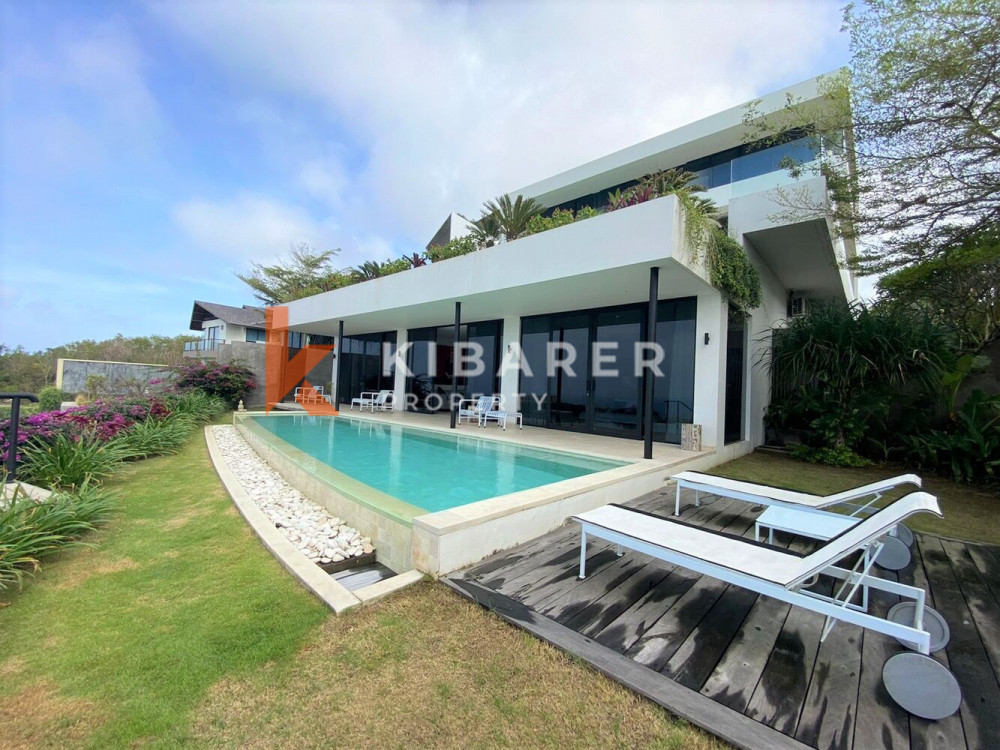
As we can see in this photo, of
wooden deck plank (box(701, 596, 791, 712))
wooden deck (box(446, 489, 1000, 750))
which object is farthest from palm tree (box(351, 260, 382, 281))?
wooden deck plank (box(701, 596, 791, 712))

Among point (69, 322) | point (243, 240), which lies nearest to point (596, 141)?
point (243, 240)

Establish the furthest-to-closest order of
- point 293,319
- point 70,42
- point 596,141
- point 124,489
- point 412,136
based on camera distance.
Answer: point 596,141
point 293,319
point 412,136
point 70,42
point 124,489

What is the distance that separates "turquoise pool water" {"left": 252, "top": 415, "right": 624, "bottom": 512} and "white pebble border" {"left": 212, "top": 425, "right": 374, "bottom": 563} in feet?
1.90

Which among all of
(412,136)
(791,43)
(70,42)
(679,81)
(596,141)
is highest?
(596,141)

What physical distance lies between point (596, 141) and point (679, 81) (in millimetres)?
9061

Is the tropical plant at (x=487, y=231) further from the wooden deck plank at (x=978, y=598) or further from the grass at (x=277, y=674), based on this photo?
the wooden deck plank at (x=978, y=598)

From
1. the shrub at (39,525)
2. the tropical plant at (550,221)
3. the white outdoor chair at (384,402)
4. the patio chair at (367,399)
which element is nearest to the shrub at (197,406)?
the patio chair at (367,399)

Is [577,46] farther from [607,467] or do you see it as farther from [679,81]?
[607,467]

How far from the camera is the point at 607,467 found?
5.98 m

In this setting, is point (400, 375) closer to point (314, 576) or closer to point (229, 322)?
point (314, 576)

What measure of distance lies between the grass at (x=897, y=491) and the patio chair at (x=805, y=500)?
2.40ft

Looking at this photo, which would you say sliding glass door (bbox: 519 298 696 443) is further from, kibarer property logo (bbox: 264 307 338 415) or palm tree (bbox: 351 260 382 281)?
kibarer property logo (bbox: 264 307 338 415)

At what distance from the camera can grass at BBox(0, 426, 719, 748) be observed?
1684mm

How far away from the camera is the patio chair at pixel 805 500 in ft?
10.1
